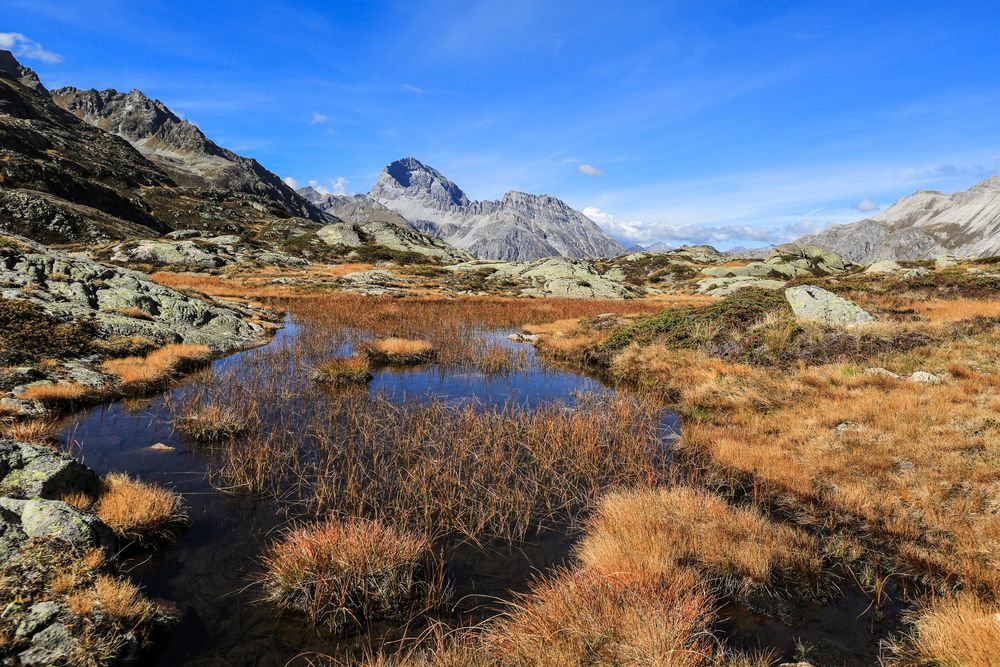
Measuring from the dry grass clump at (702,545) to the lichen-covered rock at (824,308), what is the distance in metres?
15.4

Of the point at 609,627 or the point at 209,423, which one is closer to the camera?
the point at 609,627

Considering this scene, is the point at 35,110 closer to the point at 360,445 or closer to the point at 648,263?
the point at 648,263

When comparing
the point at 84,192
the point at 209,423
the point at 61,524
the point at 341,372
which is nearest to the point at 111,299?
the point at 341,372

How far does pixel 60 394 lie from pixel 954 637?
58.8 feet

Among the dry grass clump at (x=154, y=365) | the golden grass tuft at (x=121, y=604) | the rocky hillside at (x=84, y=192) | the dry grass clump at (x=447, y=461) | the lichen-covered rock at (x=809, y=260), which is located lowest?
the dry grass clump at (x=447, y=461)

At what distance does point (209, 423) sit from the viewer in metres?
10.9

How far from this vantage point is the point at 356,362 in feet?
56.9

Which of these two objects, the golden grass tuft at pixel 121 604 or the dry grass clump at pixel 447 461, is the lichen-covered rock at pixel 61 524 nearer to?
the golden grass tuft at pixel 121 604

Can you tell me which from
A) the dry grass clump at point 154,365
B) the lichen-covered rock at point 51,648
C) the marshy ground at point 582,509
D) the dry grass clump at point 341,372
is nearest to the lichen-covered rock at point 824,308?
the marshy ground at point 582,509

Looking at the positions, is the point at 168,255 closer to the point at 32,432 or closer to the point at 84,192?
the point at 84,192

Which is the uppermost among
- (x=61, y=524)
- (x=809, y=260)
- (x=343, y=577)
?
(x=809, y=260)

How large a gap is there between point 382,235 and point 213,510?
11882 centimetres

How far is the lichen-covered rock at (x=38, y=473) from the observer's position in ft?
21.0

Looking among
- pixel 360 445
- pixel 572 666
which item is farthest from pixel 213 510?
pixel 572 666
